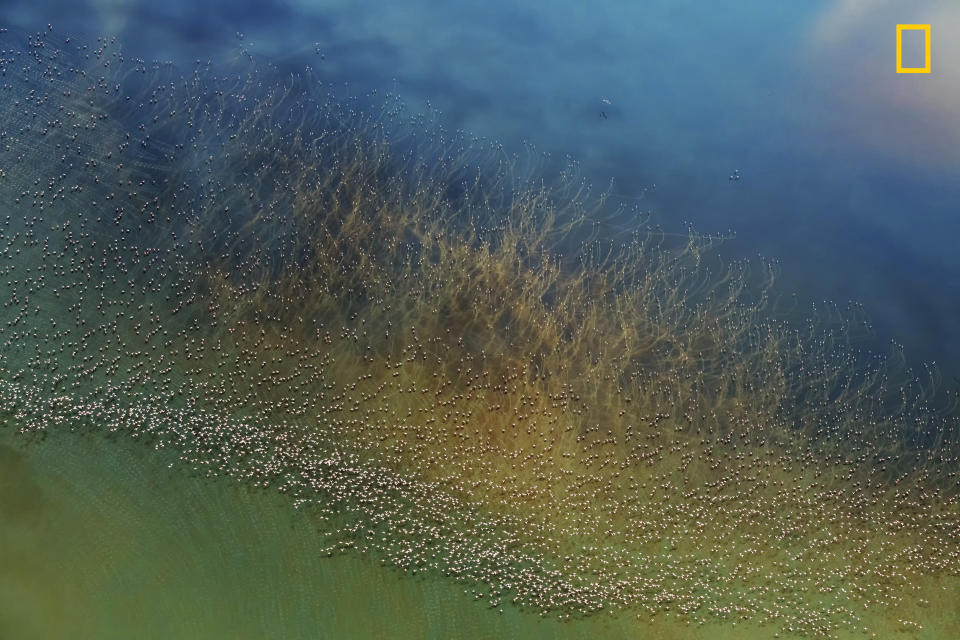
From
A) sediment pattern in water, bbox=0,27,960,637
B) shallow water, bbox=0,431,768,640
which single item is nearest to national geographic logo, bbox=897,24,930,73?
sediment pattern in water, bbox=0,27,960,637

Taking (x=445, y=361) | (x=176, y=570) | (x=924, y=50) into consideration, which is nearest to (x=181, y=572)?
(x=176, y=570)

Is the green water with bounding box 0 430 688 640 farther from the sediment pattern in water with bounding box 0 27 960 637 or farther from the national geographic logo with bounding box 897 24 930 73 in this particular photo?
the national geographic logo with bounding box 897 24 930 73

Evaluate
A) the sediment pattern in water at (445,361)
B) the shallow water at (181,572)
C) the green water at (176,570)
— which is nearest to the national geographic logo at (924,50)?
the sediment pattern in water at (445,361)

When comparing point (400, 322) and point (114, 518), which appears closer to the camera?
point (114, 518)

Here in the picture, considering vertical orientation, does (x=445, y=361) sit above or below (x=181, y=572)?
above

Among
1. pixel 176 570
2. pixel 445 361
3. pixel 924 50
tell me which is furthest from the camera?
pixel 924 50

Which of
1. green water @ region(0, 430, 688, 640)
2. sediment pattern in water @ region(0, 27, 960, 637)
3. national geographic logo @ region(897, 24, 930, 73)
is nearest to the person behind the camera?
green water @ region(0, 430, 688, 640)

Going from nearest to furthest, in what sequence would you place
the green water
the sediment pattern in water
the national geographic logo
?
the green water, the sediment pattern in water, the national geographic logo

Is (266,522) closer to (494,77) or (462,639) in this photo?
(462,639)

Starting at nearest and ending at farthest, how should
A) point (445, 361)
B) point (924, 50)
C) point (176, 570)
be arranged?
point (176, 570) < point (445, 361) < point (924, 50)

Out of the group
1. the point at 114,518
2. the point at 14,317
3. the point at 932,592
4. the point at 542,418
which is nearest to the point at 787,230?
the point at 542,418

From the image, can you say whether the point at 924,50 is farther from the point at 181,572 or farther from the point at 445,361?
the point at 181,572
